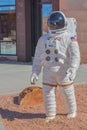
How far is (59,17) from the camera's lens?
7.06 meters

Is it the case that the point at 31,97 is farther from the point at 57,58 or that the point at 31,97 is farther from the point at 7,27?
the point at 7,27

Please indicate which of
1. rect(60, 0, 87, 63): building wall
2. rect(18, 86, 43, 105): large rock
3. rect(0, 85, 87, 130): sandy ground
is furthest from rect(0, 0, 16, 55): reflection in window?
rect(18, 86, 43, 105): large rock

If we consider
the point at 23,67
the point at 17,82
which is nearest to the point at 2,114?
the point at 17,82

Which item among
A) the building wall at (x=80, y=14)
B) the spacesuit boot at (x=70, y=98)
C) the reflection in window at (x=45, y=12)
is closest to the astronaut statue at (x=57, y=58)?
the spacesuit boot at (x=70, y=98)

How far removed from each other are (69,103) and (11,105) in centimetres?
170

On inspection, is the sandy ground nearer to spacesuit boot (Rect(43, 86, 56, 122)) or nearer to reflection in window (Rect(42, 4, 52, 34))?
spacesuit boot (Rect(43, 86, 56, 122))

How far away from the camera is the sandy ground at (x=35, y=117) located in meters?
7.20

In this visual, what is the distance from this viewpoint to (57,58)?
7078 mm

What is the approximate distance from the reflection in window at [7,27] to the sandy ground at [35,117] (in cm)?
981

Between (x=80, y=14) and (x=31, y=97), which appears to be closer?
(x=31, y=97)

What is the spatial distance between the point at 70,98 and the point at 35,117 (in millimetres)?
817

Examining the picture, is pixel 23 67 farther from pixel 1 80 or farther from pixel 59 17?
pixel 59 17

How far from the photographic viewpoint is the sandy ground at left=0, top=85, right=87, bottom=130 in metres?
7.20

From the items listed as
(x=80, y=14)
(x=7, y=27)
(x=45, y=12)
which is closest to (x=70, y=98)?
(x=80, y=14)
